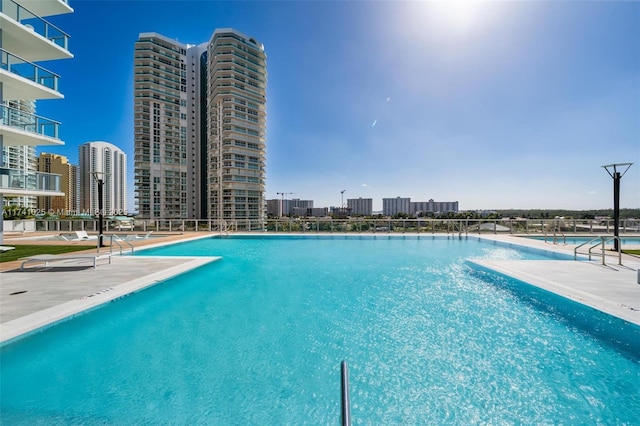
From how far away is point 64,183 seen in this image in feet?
206

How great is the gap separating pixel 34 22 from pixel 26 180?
24.1 feet

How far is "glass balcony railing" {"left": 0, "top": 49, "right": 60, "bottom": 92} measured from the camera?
10.8 metres

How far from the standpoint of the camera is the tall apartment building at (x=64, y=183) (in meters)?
54.9

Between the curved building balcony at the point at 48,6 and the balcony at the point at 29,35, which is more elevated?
the curved building balcony at the point at 48,6

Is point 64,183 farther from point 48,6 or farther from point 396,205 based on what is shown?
point 396,205

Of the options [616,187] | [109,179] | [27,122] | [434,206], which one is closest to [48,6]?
[27,122]

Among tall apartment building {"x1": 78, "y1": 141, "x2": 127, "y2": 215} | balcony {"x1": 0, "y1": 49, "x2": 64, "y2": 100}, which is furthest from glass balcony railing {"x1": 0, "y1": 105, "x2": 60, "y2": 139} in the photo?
tall apartment building {"x1": 78, "y1": 141, "x2": 127, "y2": 215}

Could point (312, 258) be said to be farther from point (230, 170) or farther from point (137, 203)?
point (137, 203)

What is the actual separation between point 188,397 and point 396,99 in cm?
1858

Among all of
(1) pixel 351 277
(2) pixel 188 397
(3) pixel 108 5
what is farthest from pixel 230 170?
(2) pixel 188 397

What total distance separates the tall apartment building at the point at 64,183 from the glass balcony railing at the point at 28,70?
50178mm

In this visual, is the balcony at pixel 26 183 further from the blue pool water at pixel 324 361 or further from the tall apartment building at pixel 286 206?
the tall apartment building at pixel 286 206

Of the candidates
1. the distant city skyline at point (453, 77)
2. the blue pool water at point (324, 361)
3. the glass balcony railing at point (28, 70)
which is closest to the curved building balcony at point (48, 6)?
the distant city skyline at point (453, 77)

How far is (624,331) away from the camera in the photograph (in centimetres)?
372
